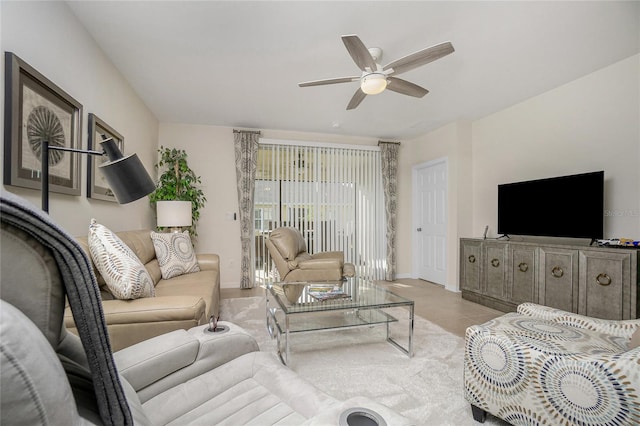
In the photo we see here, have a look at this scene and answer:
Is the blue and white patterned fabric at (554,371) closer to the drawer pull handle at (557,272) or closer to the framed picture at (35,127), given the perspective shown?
the drawer pull handle at (557,272)

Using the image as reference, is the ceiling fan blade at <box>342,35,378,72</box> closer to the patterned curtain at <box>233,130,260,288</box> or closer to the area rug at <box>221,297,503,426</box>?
the area rug at <box>221,297,503,426</box>

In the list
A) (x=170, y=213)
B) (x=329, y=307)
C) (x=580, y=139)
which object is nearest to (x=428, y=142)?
(x=580, y=139)

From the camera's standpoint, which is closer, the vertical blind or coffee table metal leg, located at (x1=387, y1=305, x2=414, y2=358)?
coffee table metal leg, located at (x1=387, y1=305, x2=414, y2=358)

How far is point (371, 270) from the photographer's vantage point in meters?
5.43

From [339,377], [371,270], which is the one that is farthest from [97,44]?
[371,270]

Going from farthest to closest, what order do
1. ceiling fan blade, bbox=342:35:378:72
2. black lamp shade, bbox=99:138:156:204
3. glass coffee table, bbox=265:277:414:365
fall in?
1. glass coffee table, bbox=265:277:414:365
2. ceiling fan blade, bbox=342:35:378:72
3. black lamp shade, bbox=99:138:156:204

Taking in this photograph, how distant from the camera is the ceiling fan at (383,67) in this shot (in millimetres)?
2051

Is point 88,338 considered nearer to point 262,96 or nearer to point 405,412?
point 405,412

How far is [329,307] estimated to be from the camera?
2.21m

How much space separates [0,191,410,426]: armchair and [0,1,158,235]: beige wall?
5.04 ft

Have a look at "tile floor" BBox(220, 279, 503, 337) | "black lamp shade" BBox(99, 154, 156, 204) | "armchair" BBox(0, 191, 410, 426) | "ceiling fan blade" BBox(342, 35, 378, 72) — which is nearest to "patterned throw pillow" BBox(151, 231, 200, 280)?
"tile floor" BBox(220, 279, 503, 337)

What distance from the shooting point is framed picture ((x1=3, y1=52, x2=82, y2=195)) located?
1574mm

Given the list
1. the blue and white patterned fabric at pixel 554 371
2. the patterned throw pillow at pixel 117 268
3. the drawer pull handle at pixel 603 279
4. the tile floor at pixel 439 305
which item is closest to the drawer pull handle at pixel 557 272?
the drawer pull handle at pixel 603 279

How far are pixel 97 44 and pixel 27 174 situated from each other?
4.98 feet
